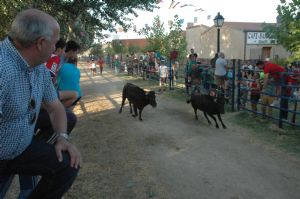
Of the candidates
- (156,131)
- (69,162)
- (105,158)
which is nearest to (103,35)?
(156,131)

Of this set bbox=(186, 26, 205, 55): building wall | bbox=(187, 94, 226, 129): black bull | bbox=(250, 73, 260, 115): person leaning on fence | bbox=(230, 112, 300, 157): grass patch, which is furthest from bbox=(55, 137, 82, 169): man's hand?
bbox=(186, 26, 205, 55): building wall

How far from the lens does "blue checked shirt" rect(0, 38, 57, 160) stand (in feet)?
6.50

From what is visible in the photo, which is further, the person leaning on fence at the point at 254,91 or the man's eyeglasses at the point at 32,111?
the person leaning on fence at the point at 254,91

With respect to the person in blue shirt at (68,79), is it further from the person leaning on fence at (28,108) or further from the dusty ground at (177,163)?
the person leaning on fence at (28,108)

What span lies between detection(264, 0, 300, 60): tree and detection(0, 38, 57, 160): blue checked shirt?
874 centimetres

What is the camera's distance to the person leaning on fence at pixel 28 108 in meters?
2.02

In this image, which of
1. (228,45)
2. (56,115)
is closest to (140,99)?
(56,115)

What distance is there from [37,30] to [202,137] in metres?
6.19

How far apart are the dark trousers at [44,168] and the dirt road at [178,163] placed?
7.28 ft

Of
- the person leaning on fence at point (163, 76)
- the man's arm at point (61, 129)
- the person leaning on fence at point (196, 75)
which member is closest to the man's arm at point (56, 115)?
the man's arm at point (61, 129)

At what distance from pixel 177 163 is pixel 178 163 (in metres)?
0.02

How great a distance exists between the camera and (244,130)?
8484 millimetres

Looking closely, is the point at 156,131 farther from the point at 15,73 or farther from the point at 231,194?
the point at 15,73

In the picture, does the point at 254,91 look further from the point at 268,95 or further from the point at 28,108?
the point at 28,108
